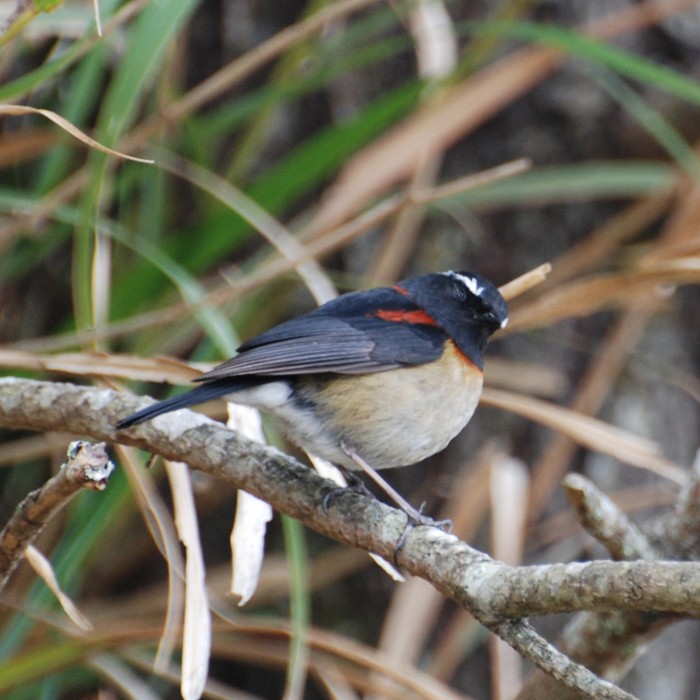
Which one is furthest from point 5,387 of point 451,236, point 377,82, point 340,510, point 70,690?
point 377,82

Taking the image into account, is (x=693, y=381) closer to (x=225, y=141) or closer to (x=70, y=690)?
(x=225, y=141)

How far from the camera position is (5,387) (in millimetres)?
2518

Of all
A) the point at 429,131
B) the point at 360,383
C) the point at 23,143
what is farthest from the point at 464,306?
the point at 23,143

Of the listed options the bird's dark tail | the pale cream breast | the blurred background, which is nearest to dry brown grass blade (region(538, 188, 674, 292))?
the blurred background

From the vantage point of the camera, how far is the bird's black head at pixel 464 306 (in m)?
3.10

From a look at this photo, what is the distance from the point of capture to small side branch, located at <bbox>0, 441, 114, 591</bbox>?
6.36ft

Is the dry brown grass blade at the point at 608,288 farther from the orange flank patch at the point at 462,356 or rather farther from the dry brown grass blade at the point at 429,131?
the dry brown grass blade at the point at 429,131

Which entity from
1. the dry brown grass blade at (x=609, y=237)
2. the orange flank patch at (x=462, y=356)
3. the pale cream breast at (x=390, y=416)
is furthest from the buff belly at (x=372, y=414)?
the dry brown grass blade at (x=609, y=237)

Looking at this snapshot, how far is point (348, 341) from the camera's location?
2.92m

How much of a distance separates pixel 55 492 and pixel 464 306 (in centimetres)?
159

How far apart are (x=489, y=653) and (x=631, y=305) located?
64.0 inches

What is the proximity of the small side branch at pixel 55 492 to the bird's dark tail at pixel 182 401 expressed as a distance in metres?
0.19

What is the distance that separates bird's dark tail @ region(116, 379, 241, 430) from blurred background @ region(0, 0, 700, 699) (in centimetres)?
44

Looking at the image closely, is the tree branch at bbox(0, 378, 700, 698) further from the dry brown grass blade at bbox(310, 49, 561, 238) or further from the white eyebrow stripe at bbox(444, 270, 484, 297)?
the dry brown grass blade at bbox(310, 49, 561, 238)
